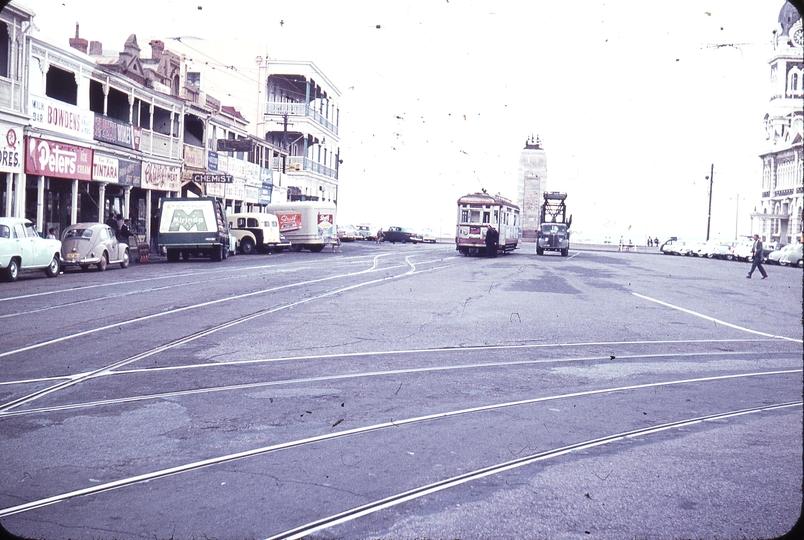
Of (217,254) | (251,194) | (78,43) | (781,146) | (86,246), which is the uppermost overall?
(781,146)

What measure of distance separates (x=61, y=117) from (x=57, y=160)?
5.30 feet

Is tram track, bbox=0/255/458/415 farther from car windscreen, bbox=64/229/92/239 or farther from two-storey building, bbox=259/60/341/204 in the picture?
two-storey building, bbox=259/60/341/204

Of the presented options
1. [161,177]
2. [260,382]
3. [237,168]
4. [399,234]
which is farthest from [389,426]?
[399,234]

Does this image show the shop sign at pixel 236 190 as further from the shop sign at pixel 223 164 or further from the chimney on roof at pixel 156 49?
the chimney on roof at pixel 156 49

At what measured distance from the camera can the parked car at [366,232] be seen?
7938cm

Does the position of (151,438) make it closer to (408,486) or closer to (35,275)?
(408,486)

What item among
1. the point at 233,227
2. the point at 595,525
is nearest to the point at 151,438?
the point at 595,525

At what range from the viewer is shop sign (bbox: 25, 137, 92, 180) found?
2572 cm

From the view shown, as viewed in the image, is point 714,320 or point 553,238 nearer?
point 714,320

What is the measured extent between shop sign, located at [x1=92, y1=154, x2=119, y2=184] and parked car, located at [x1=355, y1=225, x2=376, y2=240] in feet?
154

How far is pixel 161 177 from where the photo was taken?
38.1 metres

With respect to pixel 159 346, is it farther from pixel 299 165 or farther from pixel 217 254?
pixel 299 165

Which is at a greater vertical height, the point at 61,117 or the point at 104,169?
the point at 61,117

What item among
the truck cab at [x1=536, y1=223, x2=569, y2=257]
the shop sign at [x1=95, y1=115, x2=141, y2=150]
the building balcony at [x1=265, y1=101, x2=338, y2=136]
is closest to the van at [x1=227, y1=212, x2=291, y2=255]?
the shop sign at [x1=95, y1=115, x2=141, y2=150]
